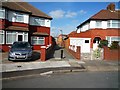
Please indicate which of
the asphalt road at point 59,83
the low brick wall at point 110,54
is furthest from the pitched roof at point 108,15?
the asphalt road at point 59,83

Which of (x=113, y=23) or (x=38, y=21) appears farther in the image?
(x=113, y=23)

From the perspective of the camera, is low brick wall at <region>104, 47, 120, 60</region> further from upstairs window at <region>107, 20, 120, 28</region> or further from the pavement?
upstairs window at <region>107, 20, 120, 28</region>

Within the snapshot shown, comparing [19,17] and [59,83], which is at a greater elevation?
[19,17]

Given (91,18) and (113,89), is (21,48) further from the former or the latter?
(91,18)

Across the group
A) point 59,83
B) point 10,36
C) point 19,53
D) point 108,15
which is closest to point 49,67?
point 19,53

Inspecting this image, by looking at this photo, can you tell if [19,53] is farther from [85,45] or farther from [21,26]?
[85,45]

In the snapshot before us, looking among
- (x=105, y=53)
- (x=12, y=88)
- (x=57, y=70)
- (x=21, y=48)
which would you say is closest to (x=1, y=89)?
(x=12, y=88)

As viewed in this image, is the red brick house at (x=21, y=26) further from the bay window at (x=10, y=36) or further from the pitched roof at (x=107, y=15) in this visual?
the pitched roof at (x=107, y=15)

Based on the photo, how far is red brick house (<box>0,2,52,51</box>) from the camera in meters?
28.1

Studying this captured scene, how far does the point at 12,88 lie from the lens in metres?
9.47

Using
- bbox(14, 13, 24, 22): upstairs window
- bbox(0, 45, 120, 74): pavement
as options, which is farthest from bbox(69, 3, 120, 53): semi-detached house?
bbox(0, 45, 120, 74): pavement

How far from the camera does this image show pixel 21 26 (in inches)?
1240

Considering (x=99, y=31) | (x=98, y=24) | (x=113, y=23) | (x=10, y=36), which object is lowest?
(x=10, y=36)

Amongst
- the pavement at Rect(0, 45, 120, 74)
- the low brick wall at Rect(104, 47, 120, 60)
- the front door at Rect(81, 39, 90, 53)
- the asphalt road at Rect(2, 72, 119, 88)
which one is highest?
the front door at Rect(81, 39, 90, 53)
